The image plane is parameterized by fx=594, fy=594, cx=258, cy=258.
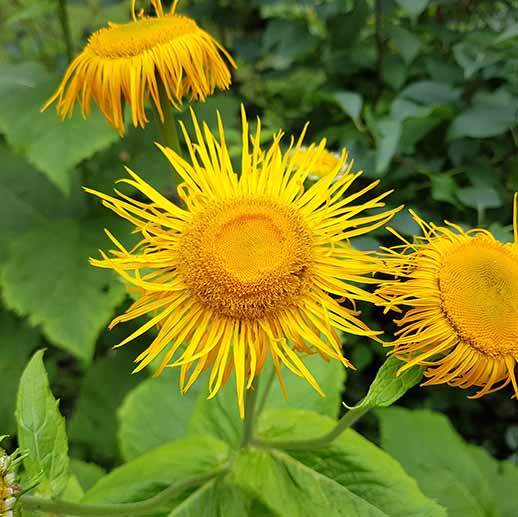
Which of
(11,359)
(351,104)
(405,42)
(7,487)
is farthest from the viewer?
(11,359)

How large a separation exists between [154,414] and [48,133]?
718 millimetres

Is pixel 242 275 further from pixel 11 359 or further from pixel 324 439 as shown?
pixel 11 359

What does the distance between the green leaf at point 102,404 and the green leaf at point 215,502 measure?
0.75 metres

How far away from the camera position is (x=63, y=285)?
155 cm

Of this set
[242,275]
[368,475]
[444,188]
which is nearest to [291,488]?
[368,475]

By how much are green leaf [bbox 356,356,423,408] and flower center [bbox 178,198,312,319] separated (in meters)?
0.14

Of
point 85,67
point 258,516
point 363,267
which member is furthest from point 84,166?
point 363,267

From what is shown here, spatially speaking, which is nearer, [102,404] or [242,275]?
[242,275]

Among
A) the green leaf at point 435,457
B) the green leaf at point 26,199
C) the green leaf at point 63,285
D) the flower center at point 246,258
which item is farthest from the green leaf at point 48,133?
the green leaf at point 435,457

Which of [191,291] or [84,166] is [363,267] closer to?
[191,291]

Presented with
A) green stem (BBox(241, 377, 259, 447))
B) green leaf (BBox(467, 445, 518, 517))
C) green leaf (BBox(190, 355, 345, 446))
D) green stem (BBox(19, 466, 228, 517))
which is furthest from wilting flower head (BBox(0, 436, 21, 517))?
green leaf (BBox(467, 445, 518, 517))

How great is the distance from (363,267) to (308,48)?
1.11 m

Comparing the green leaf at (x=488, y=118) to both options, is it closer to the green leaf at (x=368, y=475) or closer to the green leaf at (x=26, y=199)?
the green leaf at (x=368, y=475)

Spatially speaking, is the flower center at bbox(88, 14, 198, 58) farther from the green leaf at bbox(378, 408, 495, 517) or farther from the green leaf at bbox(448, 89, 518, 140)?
the green leaf at bbox(378, 408, 495, 517)
